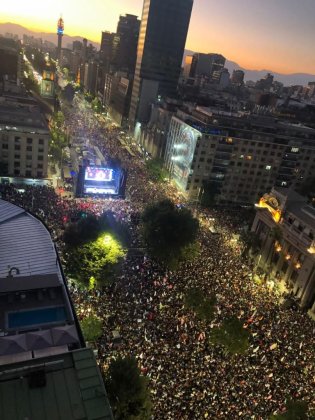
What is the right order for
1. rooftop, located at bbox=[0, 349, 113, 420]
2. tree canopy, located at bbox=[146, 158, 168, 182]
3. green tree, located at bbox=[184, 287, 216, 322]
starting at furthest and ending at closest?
1. tree canopy, located at bbox=[146, 158, 168, 182]
2. green tree, located at bbox=[184, 287, 216, 322]
3. rooftop, located at bbox=[0, 349, 113, 420]

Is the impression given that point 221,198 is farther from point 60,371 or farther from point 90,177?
point 60,371

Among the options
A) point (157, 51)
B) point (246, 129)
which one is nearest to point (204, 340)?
point (246, 129)

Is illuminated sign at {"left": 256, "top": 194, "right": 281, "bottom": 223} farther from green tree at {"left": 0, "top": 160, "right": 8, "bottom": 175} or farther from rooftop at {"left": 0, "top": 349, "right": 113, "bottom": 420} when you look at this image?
green tree at {"left": 0, "top": 160, "right": 8, "bottom": 175}

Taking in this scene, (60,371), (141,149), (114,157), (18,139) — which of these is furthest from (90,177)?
(141,149)

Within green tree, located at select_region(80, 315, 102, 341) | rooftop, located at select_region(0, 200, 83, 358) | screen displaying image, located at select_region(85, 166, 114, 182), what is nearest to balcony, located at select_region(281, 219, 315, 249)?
screen displaying image, located at select_region(85, 166, 114, 182)

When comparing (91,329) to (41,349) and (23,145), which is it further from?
(23,145)

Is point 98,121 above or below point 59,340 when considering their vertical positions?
below
